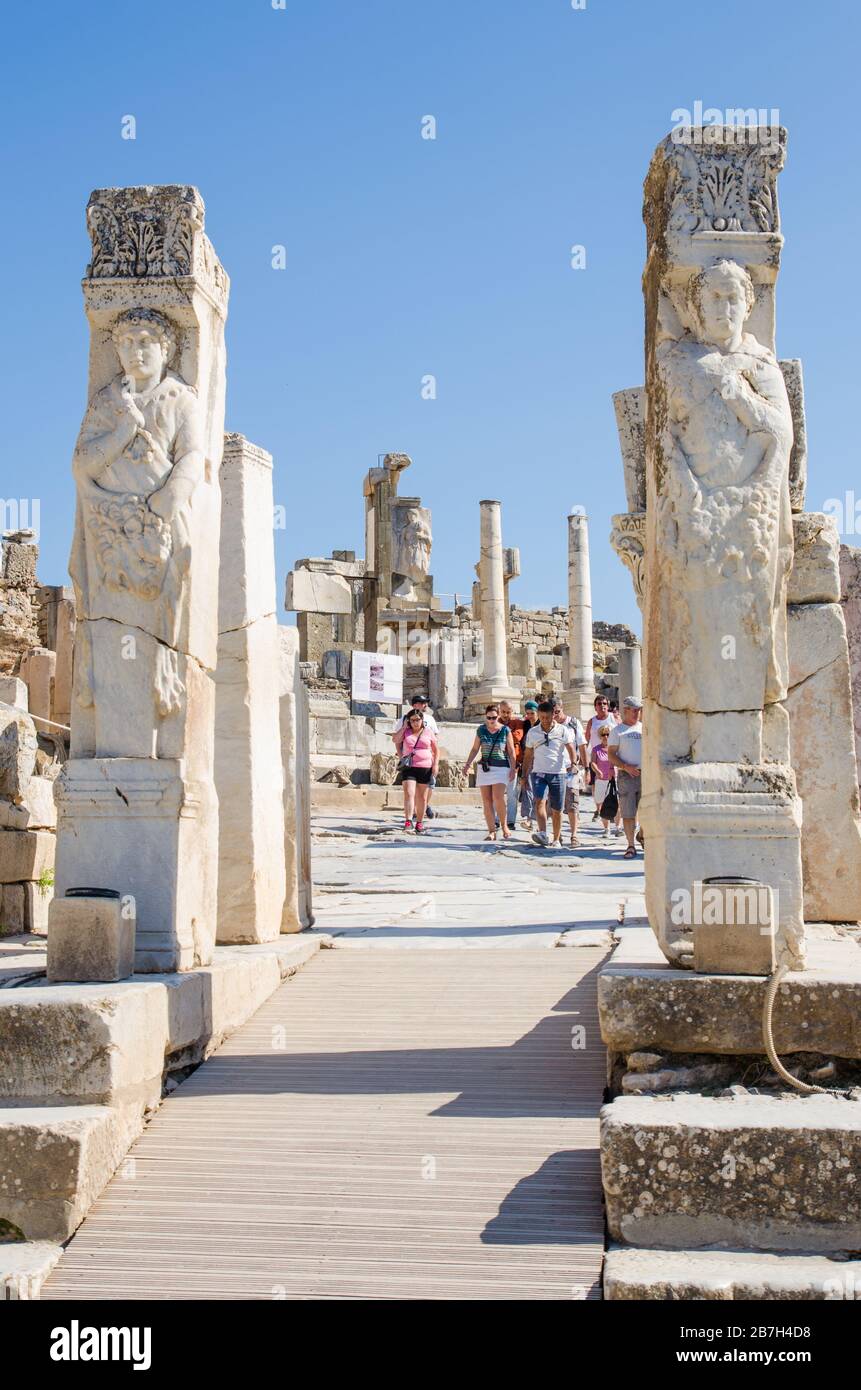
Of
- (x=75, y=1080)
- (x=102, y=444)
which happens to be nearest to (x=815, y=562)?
(x=102, y=444)

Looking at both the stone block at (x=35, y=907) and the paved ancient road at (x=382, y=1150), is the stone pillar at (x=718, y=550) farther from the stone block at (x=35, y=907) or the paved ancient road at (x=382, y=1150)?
the stone block at (x=35, y=907)

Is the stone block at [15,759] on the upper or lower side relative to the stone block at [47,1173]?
upper

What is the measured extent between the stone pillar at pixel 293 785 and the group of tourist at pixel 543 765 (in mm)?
5273

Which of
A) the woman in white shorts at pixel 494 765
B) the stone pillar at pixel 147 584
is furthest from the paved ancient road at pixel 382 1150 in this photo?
the woman in white shorts at pixel 494 765

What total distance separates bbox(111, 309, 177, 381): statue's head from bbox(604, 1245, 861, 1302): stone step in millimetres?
3749

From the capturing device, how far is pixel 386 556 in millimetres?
32406

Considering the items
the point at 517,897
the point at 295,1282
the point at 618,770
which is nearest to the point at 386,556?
the point at 618,770

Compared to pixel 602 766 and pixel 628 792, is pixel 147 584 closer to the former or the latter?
pixel 628 792

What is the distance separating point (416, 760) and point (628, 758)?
335cm

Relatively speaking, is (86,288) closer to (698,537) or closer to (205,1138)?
(698,537)

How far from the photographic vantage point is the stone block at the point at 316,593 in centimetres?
3344

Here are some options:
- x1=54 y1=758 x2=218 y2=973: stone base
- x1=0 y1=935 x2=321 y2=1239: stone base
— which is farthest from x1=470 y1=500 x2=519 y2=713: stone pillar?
x1=0 y1=935 x2=321 y2=1239: stone base

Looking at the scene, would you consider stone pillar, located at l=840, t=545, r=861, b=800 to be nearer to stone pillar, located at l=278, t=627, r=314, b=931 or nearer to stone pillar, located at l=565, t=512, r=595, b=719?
stone pillar, located at l=278, t=627, r=314, b=931

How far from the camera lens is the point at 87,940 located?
4.96 meters
